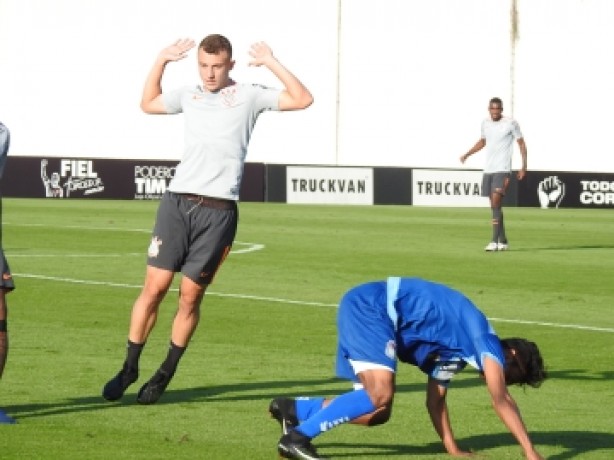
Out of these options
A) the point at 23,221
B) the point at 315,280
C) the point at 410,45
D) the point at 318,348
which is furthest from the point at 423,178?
the point at 318,348

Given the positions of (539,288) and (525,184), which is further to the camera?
(525,184)

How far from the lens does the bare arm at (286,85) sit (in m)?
10.4

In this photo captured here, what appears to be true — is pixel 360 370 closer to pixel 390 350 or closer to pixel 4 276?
pixel 390 350

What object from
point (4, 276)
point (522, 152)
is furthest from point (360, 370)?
point (522, 152)

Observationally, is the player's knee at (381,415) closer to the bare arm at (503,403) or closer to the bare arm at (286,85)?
the bare arm at (503,403)

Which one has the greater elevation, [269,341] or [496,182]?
[496,182]

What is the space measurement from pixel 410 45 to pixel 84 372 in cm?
4168

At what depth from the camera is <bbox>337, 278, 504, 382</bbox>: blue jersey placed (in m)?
8.09

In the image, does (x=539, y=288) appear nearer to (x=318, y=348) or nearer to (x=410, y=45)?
(x=318, y=348)

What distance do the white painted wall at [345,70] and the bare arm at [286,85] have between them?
1633 inches

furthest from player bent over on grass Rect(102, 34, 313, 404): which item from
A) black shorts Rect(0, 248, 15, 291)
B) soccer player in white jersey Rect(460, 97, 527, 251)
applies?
soccer player in white jersey Rect(460, 97, 527, 251)

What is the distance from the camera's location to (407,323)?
8180 mm

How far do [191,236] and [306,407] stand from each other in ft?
6.46

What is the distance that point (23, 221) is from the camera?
31.7 metres
